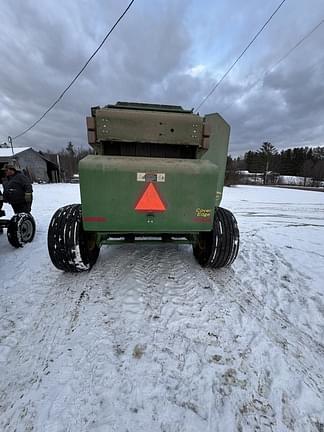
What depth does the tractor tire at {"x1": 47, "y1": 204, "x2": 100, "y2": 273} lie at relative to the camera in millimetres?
3102

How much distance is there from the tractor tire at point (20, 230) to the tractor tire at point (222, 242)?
12.4ft

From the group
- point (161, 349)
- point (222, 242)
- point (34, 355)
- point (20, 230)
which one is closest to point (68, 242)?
point (34, 355)

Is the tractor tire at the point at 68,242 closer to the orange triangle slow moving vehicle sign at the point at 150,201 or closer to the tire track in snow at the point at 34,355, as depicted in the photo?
the tire track in snow at the point at 34,355

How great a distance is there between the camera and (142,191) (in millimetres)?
2600

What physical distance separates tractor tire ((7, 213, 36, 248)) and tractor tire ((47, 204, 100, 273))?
1.93m

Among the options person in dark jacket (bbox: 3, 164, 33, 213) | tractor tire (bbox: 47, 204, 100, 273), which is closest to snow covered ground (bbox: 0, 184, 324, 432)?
tractor tire (bbox: 47, 204, 100, 273)

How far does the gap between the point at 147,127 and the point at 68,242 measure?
192 cm

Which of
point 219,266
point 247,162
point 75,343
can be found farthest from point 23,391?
point 247,162

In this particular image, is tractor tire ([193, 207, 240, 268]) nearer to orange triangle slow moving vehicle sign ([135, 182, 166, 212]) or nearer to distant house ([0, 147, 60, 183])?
orange triangle slow moving vehicle sign ([135, 182, 166, 212])

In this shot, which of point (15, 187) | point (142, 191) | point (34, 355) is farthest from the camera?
point (15, 187)

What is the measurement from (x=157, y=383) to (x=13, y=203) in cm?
544

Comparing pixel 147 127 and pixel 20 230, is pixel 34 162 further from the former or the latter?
pixel 147 127

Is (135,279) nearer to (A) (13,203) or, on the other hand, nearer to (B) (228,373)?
(B) (228,373)

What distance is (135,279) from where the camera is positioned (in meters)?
3.20
